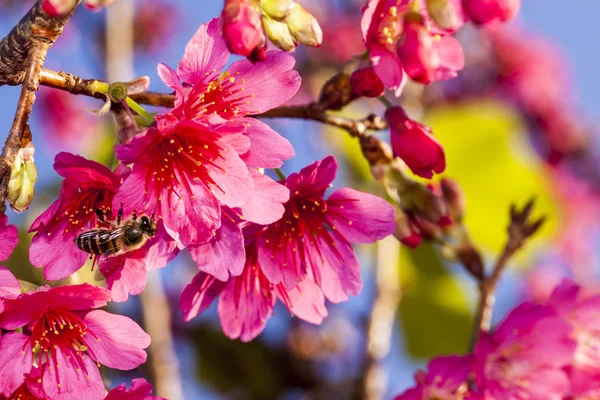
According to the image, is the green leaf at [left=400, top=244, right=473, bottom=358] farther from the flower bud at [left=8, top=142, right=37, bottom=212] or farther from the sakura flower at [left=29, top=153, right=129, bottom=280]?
the flower bud at [left=8, top=142, right=37, bottom=212]

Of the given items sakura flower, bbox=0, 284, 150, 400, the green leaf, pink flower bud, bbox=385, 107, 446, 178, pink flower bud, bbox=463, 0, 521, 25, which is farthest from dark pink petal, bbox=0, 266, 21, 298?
the green leaf

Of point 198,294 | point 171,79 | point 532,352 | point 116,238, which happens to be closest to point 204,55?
point 171,79

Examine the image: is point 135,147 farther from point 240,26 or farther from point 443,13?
point 443,13

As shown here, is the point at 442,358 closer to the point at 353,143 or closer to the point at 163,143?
the point at 163,143

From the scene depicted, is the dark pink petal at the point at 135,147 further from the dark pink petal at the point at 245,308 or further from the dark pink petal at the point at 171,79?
the dark pink petal at the point at 245,308

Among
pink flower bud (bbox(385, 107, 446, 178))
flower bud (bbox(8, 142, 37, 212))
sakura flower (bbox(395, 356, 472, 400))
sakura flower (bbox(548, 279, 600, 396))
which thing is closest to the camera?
flower bud (bbox(8, 142, 37, 212))

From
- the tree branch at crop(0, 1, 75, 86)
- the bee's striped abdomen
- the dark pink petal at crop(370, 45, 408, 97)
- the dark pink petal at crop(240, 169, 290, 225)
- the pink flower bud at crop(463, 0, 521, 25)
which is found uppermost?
the tree branch at crop(0, 1, 75, 86)

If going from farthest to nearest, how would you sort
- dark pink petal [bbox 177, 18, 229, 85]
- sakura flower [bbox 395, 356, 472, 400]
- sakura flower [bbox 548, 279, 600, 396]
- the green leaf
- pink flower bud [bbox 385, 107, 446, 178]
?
1. the green leaf
2. sakura flower [bbox 548, 279, 600, 396]
3. sakura flower [bbox 395, 356, 472, 400]
4. pink flower bud [bbox 385, 107, 446, 178]
5. dark pink petal [bbox 177, 18, 229, 85]
